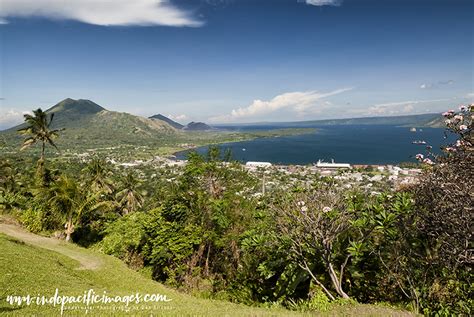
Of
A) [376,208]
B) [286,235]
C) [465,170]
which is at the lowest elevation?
[286,235]

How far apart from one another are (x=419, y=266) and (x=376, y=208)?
6.32 ft

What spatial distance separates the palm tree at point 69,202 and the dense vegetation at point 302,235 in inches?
2.0

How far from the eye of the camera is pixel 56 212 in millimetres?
14734

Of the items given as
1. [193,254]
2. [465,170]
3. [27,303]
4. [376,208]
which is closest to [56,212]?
[193,254]

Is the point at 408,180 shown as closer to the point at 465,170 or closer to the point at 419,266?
the point at 419,266

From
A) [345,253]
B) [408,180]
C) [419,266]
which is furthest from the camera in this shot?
[345,253]

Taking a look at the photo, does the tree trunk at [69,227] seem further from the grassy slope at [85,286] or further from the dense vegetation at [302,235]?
the grassy slope at [85,286]

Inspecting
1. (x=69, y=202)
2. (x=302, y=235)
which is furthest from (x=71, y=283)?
(x=69, y=202)

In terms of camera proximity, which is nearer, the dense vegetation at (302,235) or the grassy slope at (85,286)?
the dense vegetation at (302,235)

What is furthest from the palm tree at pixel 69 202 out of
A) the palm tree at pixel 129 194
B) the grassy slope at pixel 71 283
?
the palm tree at pixel 129 194

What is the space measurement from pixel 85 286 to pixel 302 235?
17.4ft

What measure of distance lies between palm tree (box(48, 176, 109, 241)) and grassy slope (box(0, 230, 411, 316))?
338cm

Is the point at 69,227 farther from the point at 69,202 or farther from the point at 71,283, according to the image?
the point at 71,283

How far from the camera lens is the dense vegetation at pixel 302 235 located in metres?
4.61
